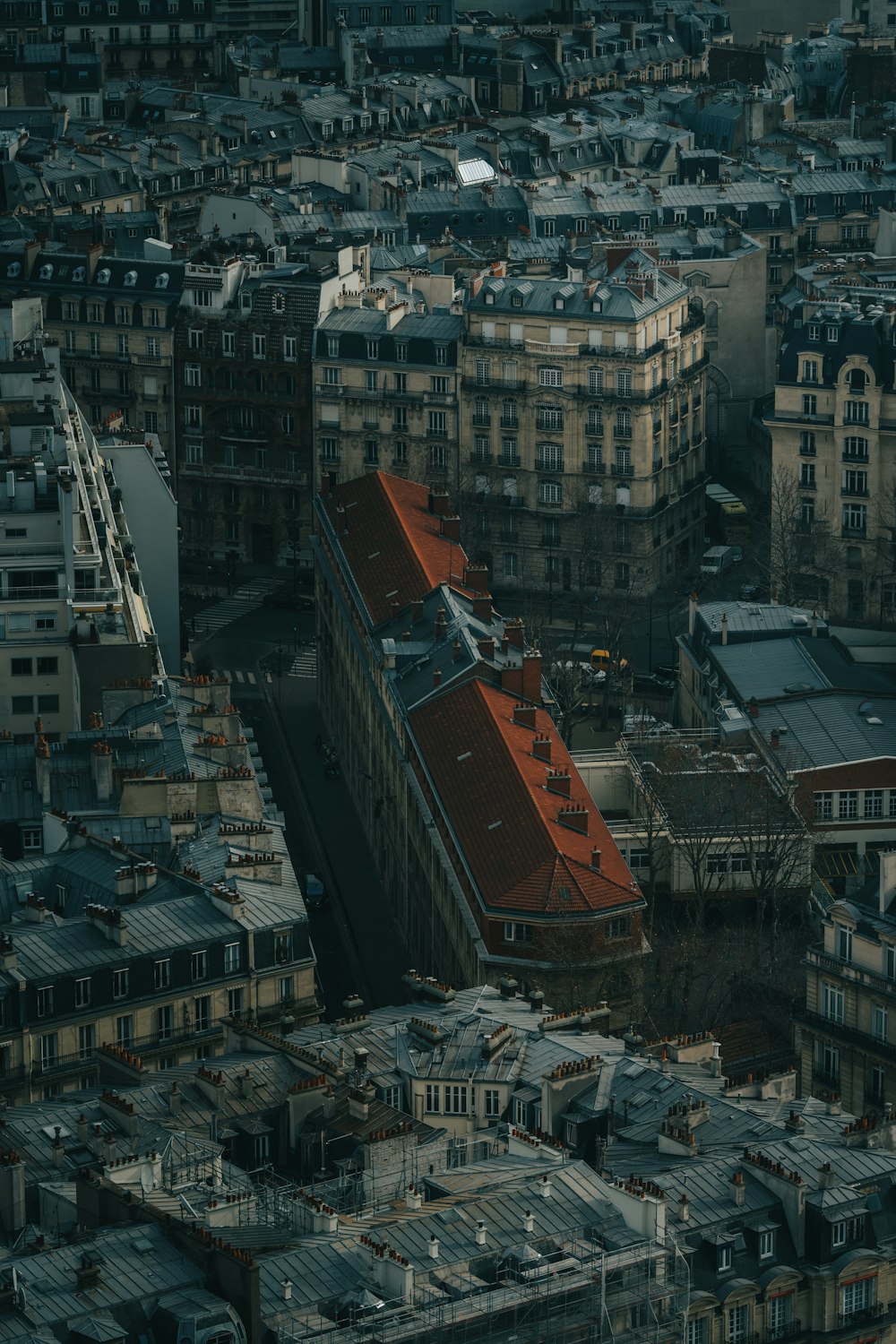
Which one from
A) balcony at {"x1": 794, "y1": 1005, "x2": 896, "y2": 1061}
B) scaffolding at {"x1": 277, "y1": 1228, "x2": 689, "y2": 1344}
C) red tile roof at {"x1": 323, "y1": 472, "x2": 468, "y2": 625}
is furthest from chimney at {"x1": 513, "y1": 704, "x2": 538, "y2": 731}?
scaffolding at {"x1": 277, "y1": 1228, "x2": 689, "y2": 1344}

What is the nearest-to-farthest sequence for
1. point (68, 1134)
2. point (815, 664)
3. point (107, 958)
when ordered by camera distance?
1. point (68, 1134)
2. point (107, 958)
3. point (815, 664)

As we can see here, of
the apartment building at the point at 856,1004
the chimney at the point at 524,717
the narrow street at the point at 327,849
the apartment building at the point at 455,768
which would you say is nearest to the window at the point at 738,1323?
the apartment building at the point at 856,1004

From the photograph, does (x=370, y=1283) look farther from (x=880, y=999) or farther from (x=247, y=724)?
(x=247, y=724)

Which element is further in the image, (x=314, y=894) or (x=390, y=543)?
(x=390, y=543)

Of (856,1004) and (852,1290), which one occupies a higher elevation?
(852,1290)

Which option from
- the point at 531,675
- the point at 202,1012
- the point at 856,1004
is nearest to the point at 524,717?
the point at 531,675

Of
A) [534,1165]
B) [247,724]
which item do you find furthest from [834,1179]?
[247,724]

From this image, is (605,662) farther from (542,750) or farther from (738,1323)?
(738,1323)
